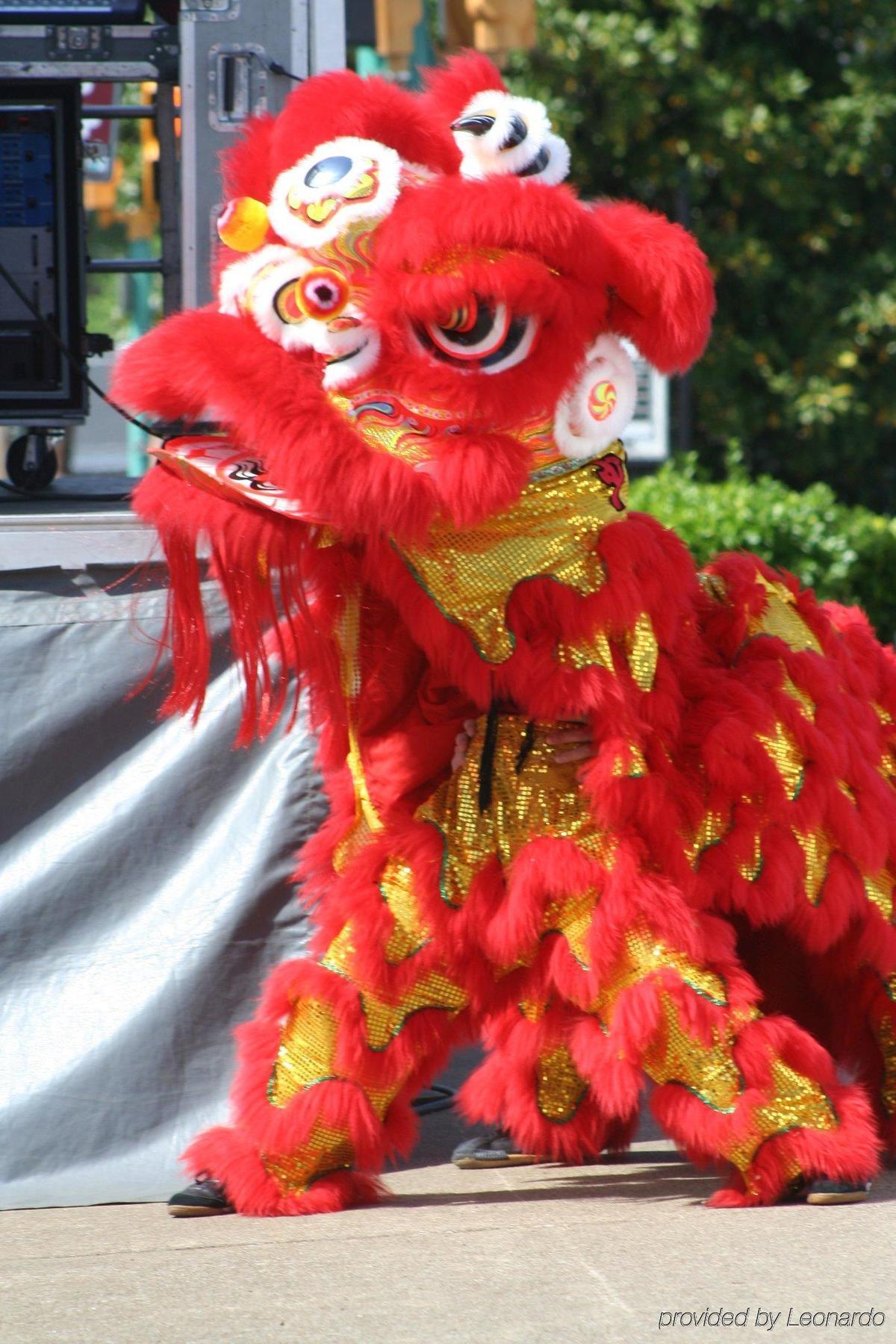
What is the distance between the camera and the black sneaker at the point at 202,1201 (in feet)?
9.24

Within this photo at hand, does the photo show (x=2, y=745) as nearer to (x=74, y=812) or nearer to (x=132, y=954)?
(x=74, y=812)

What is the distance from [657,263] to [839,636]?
80 centimetres

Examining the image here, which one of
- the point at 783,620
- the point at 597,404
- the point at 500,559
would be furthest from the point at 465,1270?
the point at 597,404

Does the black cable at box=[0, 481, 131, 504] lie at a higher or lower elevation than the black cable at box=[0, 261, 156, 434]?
lower

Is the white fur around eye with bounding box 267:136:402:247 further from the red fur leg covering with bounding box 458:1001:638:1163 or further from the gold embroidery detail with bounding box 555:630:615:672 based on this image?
the red fur leg covering with bounding box 458:1001:638:1163

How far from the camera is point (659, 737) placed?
108 inches

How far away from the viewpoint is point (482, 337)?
261 centimetres

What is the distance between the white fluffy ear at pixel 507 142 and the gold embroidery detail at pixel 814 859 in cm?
113

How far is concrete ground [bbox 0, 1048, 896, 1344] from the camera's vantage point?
2.26m

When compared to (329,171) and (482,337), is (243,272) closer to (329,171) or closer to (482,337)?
(329,171)

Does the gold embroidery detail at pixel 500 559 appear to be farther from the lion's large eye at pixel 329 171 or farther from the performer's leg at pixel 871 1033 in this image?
the performer's leg at pixel 871 1033

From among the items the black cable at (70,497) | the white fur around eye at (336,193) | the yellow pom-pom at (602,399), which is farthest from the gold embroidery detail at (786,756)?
the black cable at (70,497)

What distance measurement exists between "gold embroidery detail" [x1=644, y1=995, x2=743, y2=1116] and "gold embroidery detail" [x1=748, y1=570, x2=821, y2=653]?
68 centimetres

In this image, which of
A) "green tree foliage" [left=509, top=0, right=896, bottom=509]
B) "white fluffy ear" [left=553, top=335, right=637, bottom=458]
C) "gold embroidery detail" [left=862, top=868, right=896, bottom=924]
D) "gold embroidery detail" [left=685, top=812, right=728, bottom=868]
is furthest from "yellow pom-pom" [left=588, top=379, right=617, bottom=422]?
"green tree foliage" [left=509, top=0, right=896, bottom=509]
